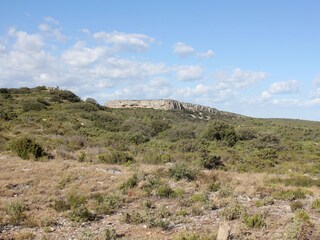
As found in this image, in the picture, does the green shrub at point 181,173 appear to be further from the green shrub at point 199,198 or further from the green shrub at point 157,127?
the green shrub at point 157,127

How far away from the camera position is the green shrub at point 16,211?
990cm

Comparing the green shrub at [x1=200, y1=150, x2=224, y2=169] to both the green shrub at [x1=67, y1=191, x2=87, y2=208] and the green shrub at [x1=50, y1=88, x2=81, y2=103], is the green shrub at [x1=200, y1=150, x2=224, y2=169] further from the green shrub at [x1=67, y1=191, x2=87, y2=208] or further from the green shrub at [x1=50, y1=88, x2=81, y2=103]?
the green shrub at [x1=50, y1=88, x2=81, y2=103]

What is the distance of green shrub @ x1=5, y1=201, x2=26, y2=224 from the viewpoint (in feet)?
32.5

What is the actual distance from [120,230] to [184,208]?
312 centimetres

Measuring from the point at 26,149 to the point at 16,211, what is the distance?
9.94 meters

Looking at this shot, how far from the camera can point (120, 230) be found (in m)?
9.54

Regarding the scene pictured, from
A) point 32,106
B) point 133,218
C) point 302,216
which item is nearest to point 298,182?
point 302,216

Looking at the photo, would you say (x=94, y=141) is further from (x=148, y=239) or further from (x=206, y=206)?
(x=148, y=239)

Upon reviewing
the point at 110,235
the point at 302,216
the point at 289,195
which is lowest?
the point at 110,235

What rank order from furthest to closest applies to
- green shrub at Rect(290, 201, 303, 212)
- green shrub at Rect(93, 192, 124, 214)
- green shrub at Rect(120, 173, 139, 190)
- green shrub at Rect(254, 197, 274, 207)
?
1. green shrub at Rect(120, 173, 139, 190)
2. green shrub at Rect(254, 197, 274, 207)
3. green shrub at Rect(290, 201, 303, 212)
4. green shrub at Rect(93, 192, 124, 214)

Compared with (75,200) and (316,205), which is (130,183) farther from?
(316,205)

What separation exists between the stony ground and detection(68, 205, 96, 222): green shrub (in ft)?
0.39

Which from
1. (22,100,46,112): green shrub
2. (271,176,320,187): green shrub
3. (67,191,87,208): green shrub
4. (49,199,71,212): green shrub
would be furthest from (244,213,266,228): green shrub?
(22,100,46,112): green shrub

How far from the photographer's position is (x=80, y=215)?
408 inches
